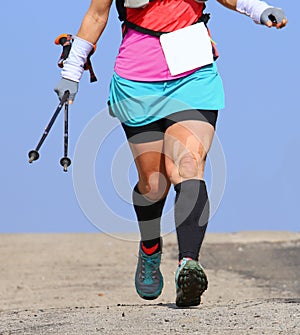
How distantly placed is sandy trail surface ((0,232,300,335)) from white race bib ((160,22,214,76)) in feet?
3.83

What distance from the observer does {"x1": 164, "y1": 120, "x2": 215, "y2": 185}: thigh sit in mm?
4945

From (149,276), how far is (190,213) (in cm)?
88

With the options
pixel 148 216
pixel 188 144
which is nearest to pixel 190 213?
pixel 188 144

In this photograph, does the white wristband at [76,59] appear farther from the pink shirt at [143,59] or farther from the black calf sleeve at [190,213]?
the black calf sleeve at [190,213]

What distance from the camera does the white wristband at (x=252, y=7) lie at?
5152 millimetres

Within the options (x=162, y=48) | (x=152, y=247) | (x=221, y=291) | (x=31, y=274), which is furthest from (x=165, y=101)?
(x=31, y=274)

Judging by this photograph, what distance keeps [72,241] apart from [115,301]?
374 cm

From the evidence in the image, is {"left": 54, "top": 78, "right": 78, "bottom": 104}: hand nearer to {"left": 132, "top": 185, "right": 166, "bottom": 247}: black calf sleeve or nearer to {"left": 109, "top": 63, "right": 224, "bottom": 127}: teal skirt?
{"left": 109, "top": 63, "right": 224, "bottom": 127}: teal skirt

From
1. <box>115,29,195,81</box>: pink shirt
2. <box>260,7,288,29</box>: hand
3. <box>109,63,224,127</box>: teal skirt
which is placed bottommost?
<box>109,63,224,127</box>: teal skirt

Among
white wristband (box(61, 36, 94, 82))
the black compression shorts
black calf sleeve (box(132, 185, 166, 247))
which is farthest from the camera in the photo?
black calf sleeve (box(132, 185, 166, 247))

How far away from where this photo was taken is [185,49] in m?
5.03

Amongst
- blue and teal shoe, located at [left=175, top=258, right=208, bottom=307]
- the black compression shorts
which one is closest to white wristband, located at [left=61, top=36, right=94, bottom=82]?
the black compression shorts

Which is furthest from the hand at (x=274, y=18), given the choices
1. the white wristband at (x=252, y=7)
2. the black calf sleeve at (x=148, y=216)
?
the black calf sleeve at (x=148, y=216)

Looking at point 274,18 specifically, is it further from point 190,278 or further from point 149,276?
point 149,276
